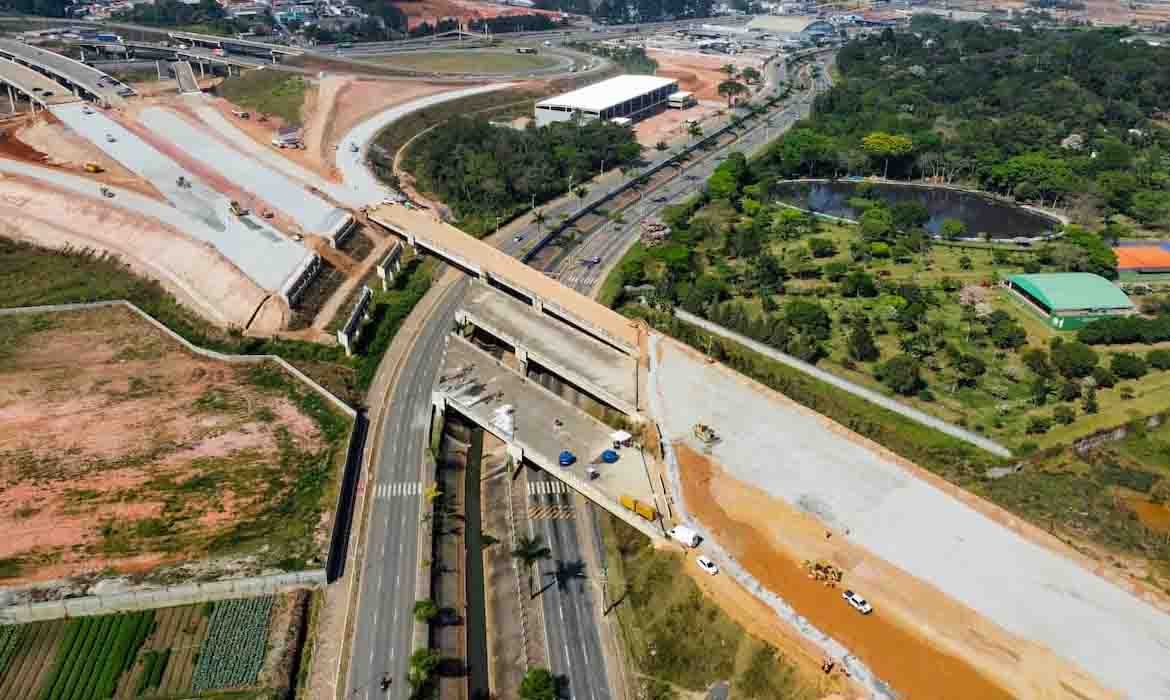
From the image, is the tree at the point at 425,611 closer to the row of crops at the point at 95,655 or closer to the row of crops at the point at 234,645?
the row of crops at the point at 234,645

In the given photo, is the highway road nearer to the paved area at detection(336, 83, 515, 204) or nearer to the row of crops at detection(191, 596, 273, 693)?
the row of crops at detection(191, 596, 273, 693)

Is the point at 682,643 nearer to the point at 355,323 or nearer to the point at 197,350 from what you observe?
the point at 355,323

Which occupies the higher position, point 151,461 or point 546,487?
point 151,461

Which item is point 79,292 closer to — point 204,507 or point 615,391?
point 204,507

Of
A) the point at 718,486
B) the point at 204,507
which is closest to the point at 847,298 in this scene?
the point at 718,486

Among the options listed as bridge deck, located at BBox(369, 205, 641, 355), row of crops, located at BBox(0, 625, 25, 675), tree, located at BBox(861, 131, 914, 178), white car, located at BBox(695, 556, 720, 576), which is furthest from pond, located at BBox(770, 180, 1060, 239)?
row of crops, located at BBox(0, 625, 25, 675)

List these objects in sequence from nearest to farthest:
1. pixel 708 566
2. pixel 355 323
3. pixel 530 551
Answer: pixel 708 566, pixel 530 551, pixel 355 323

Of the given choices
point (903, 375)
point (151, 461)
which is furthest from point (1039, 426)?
point (151, 461)
